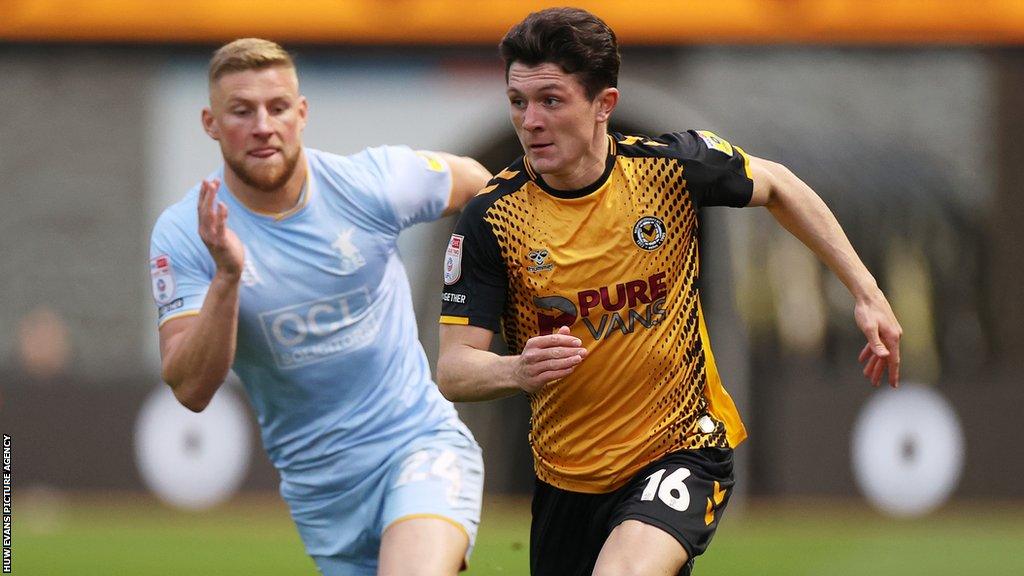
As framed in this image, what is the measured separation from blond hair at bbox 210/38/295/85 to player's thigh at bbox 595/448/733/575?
2123 mm

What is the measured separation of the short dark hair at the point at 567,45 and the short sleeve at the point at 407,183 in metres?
0.88

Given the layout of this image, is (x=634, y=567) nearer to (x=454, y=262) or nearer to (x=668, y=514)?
(x=668, y=514)

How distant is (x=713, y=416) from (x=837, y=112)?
9.60m

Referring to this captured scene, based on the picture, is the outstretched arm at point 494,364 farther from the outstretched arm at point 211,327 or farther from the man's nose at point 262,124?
the man's nose at point 262,124

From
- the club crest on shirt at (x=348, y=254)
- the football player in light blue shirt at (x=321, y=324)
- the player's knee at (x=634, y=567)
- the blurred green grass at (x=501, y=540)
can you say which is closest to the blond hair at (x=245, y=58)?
the football player in light blue shirt at (x=321, y=324)

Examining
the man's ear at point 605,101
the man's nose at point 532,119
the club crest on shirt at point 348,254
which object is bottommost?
the club crest on shirt at point 348,254

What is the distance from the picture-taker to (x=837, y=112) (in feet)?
50.4

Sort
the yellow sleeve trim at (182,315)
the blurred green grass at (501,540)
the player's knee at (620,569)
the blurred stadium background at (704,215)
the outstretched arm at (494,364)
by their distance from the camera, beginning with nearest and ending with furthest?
the outstretched arm at (494,364), the player's knee at (620,569), the yellow sleeve trim at (182,315), the blurred green grass at (501,540), the blurred stadium background at (704,215)

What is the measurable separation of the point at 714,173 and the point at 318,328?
5.36ft

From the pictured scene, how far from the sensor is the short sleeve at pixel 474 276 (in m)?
6.05

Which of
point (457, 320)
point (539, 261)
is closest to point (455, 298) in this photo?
point (457, 320)

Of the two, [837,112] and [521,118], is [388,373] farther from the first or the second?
[837,112]

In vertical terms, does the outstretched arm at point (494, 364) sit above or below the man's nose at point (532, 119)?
below

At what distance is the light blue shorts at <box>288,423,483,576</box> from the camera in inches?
245
